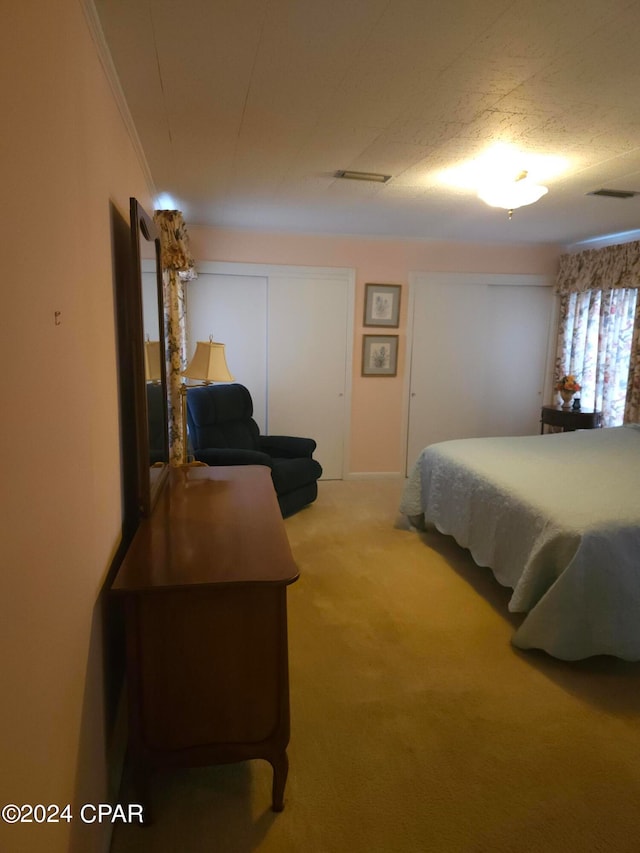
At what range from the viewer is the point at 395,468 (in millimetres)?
5410

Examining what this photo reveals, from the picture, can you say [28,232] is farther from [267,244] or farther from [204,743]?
[267,244]

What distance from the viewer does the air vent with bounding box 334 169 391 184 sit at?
306cm

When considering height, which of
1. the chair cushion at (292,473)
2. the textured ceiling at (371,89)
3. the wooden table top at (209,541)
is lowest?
the chair cushion at (292,473)

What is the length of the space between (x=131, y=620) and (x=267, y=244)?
3.95m

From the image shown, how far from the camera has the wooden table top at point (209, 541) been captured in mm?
1485

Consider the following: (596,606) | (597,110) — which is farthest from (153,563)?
(597,110)

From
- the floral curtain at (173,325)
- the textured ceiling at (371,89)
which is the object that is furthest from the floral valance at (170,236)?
the textured ceiling at (371,89)

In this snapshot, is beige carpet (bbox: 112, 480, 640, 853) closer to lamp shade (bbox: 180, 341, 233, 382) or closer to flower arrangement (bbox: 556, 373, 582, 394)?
lamp shade (bbox: 180, 341, 233, 382)

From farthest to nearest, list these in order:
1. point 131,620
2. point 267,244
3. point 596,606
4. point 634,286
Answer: point 267,244
point 634,286
point 596,606
point 131,620

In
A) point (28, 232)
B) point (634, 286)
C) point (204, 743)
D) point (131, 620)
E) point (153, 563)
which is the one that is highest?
point (634, 286)

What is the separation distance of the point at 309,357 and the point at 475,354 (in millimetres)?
1706

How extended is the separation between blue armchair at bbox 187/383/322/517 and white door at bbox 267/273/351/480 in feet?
1.75

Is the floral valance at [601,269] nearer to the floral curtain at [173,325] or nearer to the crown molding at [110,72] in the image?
the floral curtain at [173,325]

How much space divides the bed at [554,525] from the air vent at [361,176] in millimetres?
1769
